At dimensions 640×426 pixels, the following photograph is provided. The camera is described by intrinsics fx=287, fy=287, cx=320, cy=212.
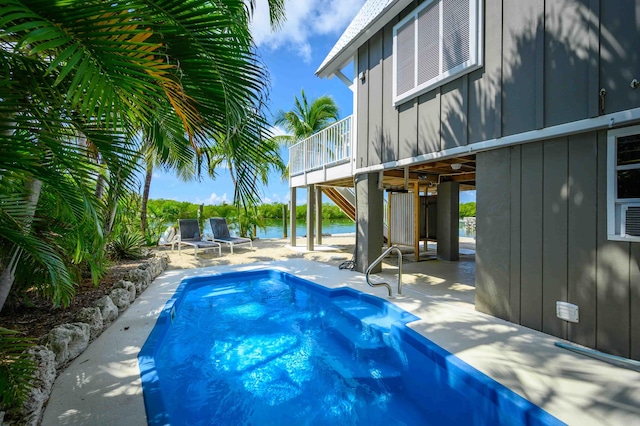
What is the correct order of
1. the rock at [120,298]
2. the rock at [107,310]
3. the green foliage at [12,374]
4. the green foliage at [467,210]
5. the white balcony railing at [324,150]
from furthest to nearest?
the green foliage at [467,210] < the white balcony railing at [324,150] < the rock at [120,298] < the rock at [107,310] < the green foliage at [12,374]

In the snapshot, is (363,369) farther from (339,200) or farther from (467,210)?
(467,210)

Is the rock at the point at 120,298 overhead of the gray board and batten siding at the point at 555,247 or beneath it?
beneath

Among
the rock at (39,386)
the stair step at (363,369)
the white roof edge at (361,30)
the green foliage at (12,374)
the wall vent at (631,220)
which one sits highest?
the white roof edge at (361,30)

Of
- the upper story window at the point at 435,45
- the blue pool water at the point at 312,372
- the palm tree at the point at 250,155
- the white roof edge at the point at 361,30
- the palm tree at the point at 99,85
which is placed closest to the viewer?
the palm tree at the point at 99,85

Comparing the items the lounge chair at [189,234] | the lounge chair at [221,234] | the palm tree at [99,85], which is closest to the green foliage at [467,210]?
the lounge chair at [221,234]

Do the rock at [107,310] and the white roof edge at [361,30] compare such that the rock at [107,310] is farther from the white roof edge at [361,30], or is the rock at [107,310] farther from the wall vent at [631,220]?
the white roof edge at [361,30]

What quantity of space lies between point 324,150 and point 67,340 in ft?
23.1

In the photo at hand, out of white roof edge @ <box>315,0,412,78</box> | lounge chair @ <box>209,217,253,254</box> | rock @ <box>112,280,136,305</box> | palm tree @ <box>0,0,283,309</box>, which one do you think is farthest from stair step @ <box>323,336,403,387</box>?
lounge chair @ <box>209,217,253,254</box>

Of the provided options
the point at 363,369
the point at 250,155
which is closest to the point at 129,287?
the point at 363,369

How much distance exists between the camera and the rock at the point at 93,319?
350cm

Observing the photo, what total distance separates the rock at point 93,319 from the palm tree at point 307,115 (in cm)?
1459

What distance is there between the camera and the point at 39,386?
89.0 inches

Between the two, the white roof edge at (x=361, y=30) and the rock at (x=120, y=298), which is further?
the white roof edge at (x=361, y=30)

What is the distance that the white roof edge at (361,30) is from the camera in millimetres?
5285
